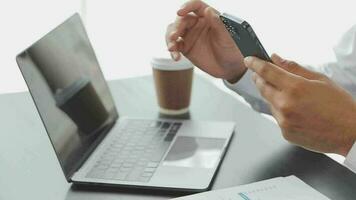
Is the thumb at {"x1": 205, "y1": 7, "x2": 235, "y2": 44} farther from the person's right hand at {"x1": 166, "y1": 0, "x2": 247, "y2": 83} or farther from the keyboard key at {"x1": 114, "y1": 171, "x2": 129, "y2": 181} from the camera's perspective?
the keyboard key at {"x1": 114, "y1": 171, "x2": 129, "y2": 181}

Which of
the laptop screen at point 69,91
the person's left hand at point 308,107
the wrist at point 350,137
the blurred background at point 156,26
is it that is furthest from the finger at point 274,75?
the blurred background at point 156,26

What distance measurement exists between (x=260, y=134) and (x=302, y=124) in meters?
0.26

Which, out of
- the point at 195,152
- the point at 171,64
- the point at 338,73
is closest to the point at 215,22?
the point at 171,64

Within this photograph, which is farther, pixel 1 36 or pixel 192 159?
pixel 1 36

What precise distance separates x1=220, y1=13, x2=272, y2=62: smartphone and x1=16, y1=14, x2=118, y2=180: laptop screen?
1.01 ft

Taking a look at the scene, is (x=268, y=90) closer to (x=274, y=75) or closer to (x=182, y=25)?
(x=274, y=75)

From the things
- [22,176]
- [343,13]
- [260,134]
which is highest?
[22,176]

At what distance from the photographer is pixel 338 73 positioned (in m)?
1.36

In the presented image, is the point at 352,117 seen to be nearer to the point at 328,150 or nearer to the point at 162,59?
the point at 328,150

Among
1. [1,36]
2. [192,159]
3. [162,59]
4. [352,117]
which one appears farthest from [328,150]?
[1,36]

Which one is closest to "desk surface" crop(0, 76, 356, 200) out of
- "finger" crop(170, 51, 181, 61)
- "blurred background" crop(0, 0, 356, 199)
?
"finger" crop(170, 51, 181, 61)

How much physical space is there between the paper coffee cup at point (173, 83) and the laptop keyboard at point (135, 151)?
0.25 feet

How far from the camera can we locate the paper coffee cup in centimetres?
118

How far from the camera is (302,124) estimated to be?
0.85m
